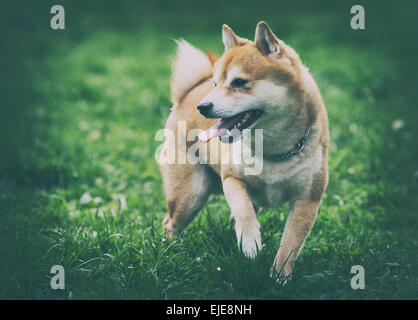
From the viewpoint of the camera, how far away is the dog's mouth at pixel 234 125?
2781 mm

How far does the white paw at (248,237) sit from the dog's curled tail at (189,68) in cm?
117

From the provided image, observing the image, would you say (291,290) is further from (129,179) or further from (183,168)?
(129,179)

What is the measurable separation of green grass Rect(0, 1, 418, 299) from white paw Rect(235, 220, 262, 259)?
0.28 ft

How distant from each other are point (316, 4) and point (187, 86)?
280 inches

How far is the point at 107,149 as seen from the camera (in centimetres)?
524

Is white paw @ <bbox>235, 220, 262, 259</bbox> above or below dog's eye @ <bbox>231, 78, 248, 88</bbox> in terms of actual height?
below

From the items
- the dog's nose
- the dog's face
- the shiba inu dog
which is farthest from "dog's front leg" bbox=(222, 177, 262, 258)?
the dog's nose

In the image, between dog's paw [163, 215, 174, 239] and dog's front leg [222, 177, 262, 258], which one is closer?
dog's front leg [222, 177, 262, 258]

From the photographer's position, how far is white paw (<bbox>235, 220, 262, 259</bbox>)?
2.82 meters

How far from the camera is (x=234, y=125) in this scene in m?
2.83

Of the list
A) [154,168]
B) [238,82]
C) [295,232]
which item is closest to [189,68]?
[238,82]

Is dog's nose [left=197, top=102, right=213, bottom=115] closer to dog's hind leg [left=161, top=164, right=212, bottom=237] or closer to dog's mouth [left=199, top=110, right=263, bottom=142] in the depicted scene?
dog's mouth [left=199, top=110, right=263, bottom=142]

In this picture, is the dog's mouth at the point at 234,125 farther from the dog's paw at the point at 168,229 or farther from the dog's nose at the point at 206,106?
the dog's paw at the point at 168,229
